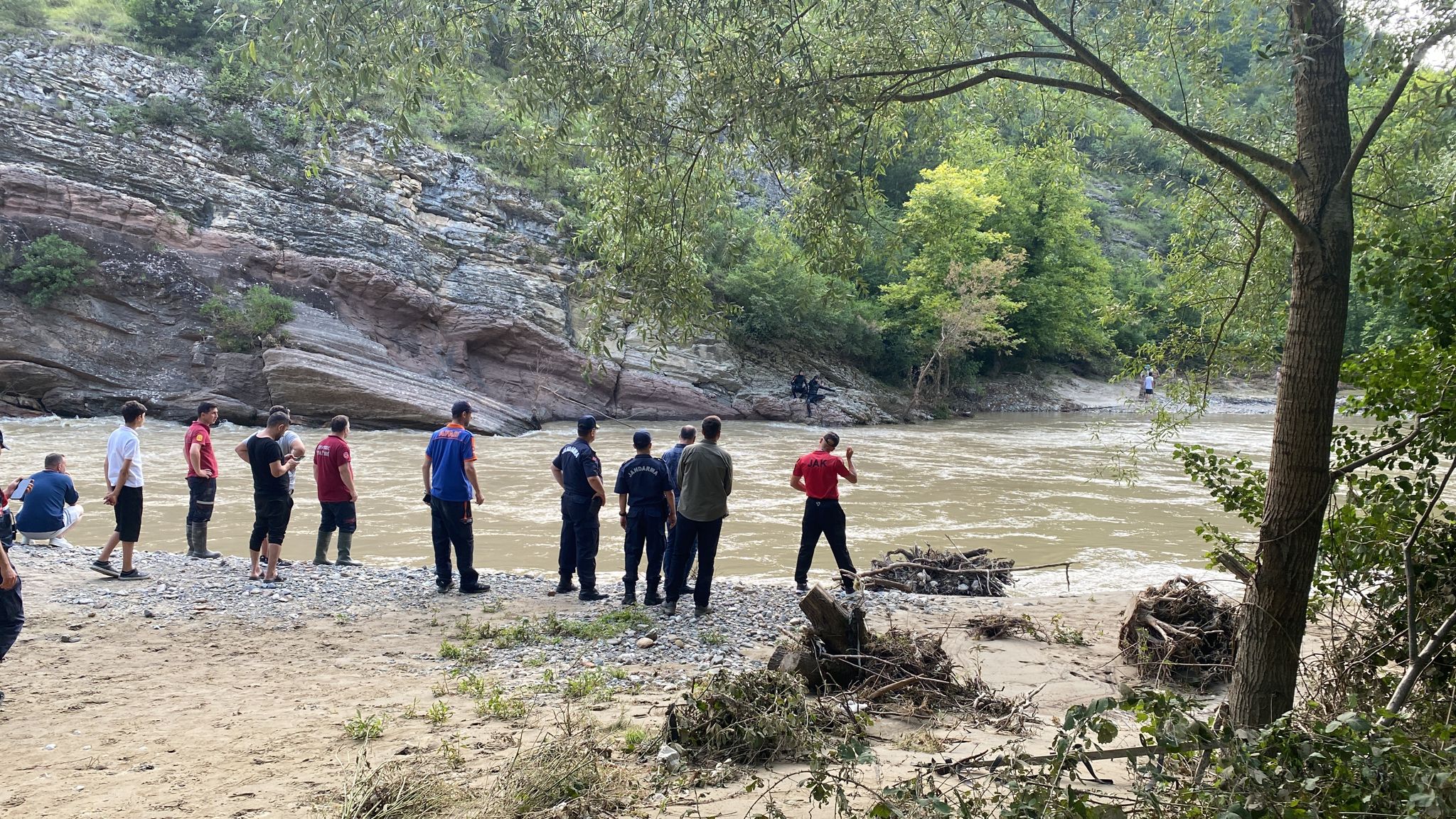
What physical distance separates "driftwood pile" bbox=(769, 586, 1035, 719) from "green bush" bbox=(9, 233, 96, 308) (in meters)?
25.0

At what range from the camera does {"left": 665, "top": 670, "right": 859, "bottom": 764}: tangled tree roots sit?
482cm

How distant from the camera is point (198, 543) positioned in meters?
10.4

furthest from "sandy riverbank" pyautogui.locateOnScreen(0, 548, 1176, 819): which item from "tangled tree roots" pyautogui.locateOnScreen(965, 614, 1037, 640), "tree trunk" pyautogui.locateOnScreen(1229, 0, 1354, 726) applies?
"tree trunk" pyautogui.locateOnScreen(1229, 0, 1354, 726)

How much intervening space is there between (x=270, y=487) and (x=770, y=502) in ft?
31.7

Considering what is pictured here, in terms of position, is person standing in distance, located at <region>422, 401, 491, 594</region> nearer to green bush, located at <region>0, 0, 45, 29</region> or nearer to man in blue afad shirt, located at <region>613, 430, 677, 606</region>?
man in blue afad shirt, located at <region>613, 430, 677, 606</region>

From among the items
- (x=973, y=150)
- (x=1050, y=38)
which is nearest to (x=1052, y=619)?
(x=973, y=150)

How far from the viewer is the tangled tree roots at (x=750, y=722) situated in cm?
482

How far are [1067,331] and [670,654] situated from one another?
40.5 metres

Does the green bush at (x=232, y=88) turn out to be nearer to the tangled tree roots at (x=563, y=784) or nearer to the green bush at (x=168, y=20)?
the green bush at (x=168, y=20)

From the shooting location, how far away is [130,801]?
4.30 m

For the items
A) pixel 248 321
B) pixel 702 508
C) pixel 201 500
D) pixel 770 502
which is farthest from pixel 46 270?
pixel 702 508

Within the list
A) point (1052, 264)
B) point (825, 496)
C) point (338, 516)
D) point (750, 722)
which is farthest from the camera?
point (1052, 264)

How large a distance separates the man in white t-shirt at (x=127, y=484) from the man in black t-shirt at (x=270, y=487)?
39.3 inches

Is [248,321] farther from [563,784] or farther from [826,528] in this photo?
[563,784]
